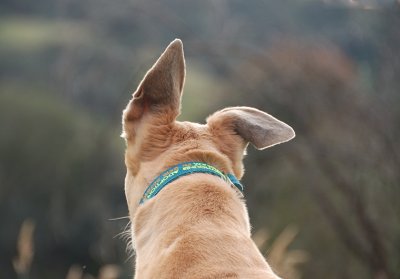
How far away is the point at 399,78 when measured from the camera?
364 inches

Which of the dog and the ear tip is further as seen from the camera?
the ear tip

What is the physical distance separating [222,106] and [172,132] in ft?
40.9

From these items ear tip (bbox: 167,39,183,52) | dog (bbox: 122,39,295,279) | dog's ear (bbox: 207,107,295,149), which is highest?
ear tip (bbox: 167,39,183,52)

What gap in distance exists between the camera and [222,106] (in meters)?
16.0

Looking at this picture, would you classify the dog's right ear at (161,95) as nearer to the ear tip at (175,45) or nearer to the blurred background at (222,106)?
the ear tip at (175,45)

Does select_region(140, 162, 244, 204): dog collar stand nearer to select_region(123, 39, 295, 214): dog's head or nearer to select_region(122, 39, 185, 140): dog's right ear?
select_region(123, 39, 295, 214): dog's head

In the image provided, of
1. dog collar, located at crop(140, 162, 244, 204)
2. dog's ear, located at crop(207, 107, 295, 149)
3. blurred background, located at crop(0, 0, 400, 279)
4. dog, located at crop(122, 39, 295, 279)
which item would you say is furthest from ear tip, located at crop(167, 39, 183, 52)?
blurred background, located at crop(0, 0, 400, 279)

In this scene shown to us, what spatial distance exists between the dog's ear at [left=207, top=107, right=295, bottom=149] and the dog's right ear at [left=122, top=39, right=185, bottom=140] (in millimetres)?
224

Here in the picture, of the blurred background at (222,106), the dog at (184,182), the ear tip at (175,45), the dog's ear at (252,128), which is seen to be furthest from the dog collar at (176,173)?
the blurred background at (222,106)

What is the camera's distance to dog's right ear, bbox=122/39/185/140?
3.53m

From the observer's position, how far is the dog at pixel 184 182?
3.04 meters

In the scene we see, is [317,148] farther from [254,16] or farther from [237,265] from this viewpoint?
[237,265]

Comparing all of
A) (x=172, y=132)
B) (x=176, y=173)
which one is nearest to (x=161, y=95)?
(x=172, y=132)

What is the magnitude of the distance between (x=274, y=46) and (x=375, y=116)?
474cm
